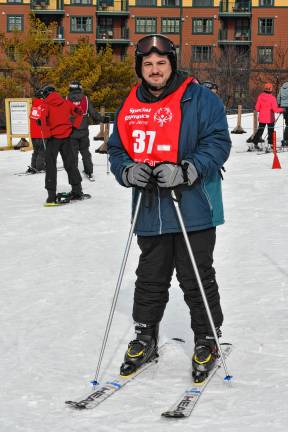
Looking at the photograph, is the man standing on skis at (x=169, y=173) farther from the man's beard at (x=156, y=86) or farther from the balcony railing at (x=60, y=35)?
the balcony railing at (x=60, y=35)

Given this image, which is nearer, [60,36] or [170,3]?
[60,36]

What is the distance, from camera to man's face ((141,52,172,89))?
334 cm

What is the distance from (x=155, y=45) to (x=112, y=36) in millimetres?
58313

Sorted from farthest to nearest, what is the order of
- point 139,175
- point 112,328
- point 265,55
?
point 265,55 → point 112,328 → point 139,175

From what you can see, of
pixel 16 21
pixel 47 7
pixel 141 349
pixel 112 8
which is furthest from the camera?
pixel 112 8

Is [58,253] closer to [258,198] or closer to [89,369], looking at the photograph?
[89,369]

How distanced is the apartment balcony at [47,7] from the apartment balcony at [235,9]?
44.5 ft

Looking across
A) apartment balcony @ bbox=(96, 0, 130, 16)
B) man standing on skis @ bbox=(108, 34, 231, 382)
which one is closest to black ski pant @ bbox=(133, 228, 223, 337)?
man standing on skis @ bbox=(108, 34, 231, 382)

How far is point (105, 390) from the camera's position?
3299 millimetres

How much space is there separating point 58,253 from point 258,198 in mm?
4315

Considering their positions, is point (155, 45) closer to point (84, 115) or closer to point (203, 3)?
point (84, 115)

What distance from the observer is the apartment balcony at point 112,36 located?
193ft

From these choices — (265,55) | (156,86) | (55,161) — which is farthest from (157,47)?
(265,55)

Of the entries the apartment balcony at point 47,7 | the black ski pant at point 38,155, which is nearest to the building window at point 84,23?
the apartment balcony at point 47,7
